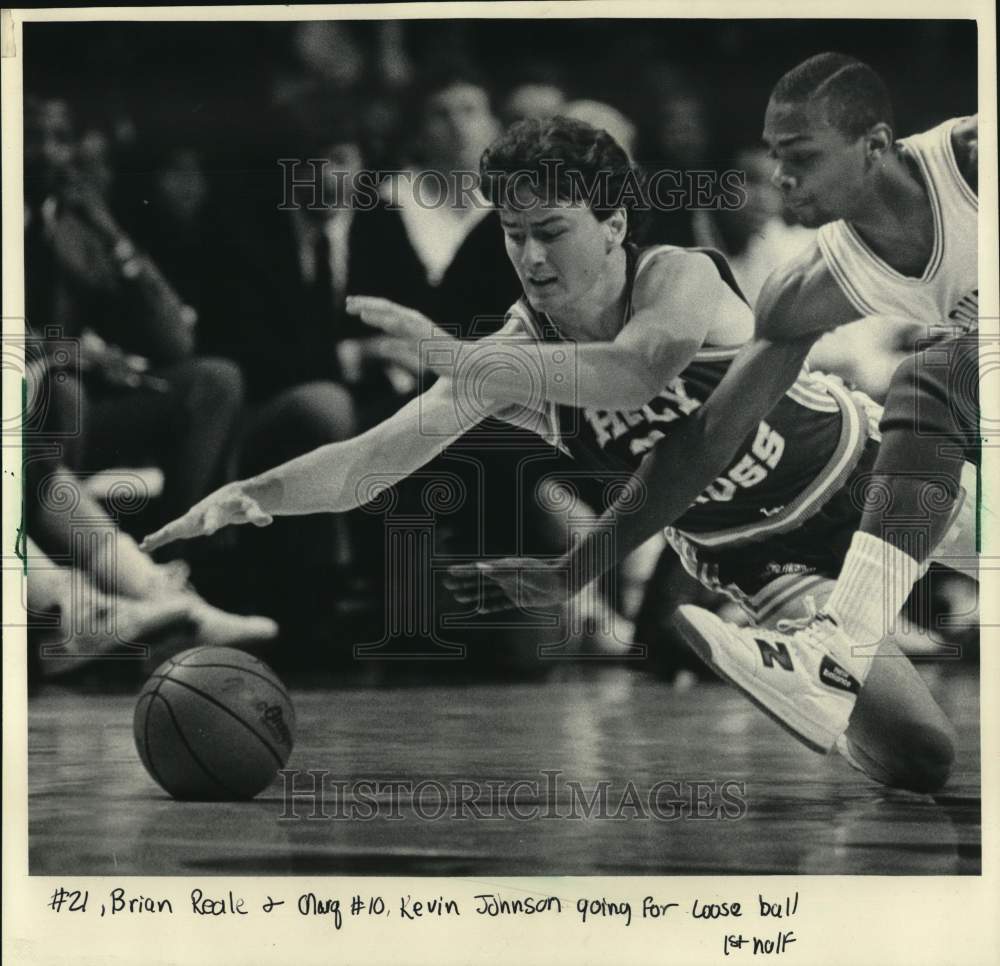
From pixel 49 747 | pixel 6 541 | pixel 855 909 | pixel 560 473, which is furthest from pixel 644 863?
pixel 6 541

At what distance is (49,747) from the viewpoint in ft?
13.5

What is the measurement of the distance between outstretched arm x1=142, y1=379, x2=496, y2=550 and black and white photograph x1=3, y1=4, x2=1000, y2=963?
1cm

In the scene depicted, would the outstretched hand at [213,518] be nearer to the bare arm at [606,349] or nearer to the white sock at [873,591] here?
the bare arm at [606,349]

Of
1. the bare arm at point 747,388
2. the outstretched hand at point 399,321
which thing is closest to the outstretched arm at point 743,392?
the bare arm at point 747,388

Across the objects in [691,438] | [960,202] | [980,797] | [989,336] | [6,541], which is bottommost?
[980,797]

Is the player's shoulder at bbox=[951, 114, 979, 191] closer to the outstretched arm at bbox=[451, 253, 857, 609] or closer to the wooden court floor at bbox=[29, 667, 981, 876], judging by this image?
the outstretched arm at bbox=[451, 253, 857, 609]

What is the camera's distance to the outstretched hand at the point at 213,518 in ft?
13.5

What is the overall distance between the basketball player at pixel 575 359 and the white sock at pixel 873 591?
0.39 feet

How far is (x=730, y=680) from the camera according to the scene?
4121 mm

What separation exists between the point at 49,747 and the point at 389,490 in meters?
1.32

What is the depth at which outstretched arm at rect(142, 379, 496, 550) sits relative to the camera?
4117 millimetres

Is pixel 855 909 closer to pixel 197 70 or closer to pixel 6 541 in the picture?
pixel 6 541
